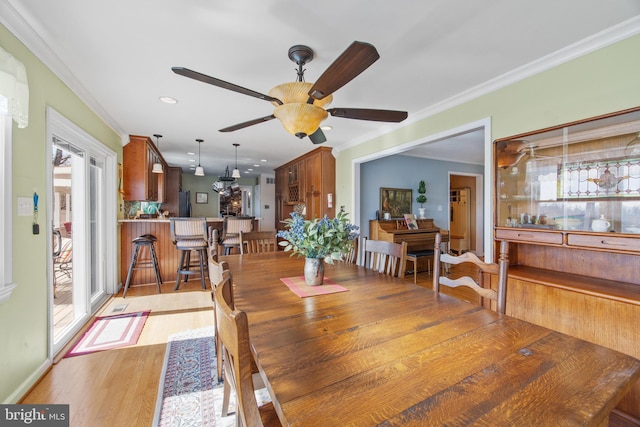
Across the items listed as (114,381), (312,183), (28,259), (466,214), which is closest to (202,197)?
(312,183)

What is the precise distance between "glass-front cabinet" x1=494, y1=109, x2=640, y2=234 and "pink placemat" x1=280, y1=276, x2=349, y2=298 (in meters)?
1.64

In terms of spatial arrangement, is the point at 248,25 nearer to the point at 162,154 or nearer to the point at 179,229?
the point at 179,229

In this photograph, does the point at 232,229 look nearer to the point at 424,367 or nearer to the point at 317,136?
the point at 317,136

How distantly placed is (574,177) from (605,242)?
541mm

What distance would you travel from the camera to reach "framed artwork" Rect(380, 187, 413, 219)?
16.9 ft

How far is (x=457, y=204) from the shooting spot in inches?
282

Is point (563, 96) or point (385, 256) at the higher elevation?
point (563, 96)

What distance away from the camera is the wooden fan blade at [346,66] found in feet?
4.06

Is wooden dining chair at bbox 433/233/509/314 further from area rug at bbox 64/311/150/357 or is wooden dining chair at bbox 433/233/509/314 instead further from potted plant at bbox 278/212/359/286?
area rug at bbox 64/311/150/357

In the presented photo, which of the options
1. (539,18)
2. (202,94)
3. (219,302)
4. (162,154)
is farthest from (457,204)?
(219,302)

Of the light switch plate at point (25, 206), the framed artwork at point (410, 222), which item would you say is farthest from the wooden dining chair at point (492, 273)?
the framed artwork at point (410, 222)

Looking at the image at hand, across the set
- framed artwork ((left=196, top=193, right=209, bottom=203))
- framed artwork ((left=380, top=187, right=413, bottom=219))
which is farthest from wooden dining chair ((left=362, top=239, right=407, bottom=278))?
framed artwork ((left=196, top=193, right=209, bottom=203))

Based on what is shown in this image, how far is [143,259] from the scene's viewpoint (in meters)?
4.19

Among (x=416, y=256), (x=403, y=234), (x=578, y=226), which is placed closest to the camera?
(x=578, y=226)
